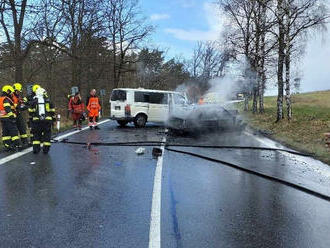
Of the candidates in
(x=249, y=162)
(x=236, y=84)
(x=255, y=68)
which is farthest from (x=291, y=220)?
(x=255, y=68)

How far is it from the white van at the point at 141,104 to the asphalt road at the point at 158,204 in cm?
922

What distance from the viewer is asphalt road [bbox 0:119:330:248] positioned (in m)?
3.94

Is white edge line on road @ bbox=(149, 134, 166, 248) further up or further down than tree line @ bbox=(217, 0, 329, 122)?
further down

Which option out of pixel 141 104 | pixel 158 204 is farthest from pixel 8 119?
pixel 141 104

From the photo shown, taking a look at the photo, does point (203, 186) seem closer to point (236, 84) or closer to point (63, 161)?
point (63, 161)

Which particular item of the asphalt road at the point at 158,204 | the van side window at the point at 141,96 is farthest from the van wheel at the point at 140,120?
the asphalt road at the point at 158,204

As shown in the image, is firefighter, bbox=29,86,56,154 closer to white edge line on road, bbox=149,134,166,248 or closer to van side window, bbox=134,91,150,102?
white edge line on road, bbox=149,134,166,248

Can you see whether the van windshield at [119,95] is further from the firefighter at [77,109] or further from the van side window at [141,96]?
the firefighter at [77,109]

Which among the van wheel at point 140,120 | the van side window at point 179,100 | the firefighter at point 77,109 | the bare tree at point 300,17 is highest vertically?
the bare tree at point 300,17

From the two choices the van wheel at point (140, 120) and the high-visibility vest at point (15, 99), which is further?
the van wheel at point (140, 120)

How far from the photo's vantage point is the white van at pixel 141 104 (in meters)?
18.0

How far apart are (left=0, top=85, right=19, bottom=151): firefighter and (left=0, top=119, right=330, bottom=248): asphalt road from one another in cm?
115

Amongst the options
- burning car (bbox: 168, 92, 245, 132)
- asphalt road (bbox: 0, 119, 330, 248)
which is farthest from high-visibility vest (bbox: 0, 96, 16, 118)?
burning car (bbox: 168, 92, 245, 132)

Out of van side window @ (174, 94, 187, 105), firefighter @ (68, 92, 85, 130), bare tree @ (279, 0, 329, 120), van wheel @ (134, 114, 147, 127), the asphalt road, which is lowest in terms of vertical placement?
the asphalt road
